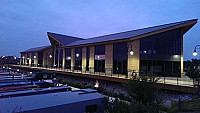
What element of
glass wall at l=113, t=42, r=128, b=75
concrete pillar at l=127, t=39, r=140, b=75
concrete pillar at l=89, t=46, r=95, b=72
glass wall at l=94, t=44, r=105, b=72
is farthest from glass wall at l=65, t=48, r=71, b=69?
concrete pillar at l=127, t=39, r=140, b=75

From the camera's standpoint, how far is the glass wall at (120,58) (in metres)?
19.3

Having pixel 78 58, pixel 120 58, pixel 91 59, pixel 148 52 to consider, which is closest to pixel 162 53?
pixel 148 52

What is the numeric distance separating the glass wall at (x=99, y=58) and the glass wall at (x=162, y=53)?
6.82 meters

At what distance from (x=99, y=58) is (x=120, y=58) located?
15.1 ft

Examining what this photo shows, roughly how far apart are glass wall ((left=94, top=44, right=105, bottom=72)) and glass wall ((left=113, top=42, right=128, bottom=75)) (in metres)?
2.47

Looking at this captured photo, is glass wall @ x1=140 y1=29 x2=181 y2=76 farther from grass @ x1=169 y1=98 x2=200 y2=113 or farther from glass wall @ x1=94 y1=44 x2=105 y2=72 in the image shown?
grass @ x1=169 y1=98 x2=200 y2=113

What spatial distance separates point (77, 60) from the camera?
93.6 feet

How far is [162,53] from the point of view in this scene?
60.1ft

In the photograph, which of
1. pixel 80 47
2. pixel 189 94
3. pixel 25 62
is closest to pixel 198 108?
pixel 189 94

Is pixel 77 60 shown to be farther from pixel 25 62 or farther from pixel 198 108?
pixel 25 62

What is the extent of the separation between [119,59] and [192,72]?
939cm

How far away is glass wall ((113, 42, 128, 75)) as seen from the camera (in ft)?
63.3

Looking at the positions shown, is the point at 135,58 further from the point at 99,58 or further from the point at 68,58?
the point at 68,58

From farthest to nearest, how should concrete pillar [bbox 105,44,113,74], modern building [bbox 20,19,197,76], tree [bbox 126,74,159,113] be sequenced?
concrete pillar [bbox 105,44,113,74]
modern building [bbox 20,19,197,76]
tree [bbox 126,74,159,113]
